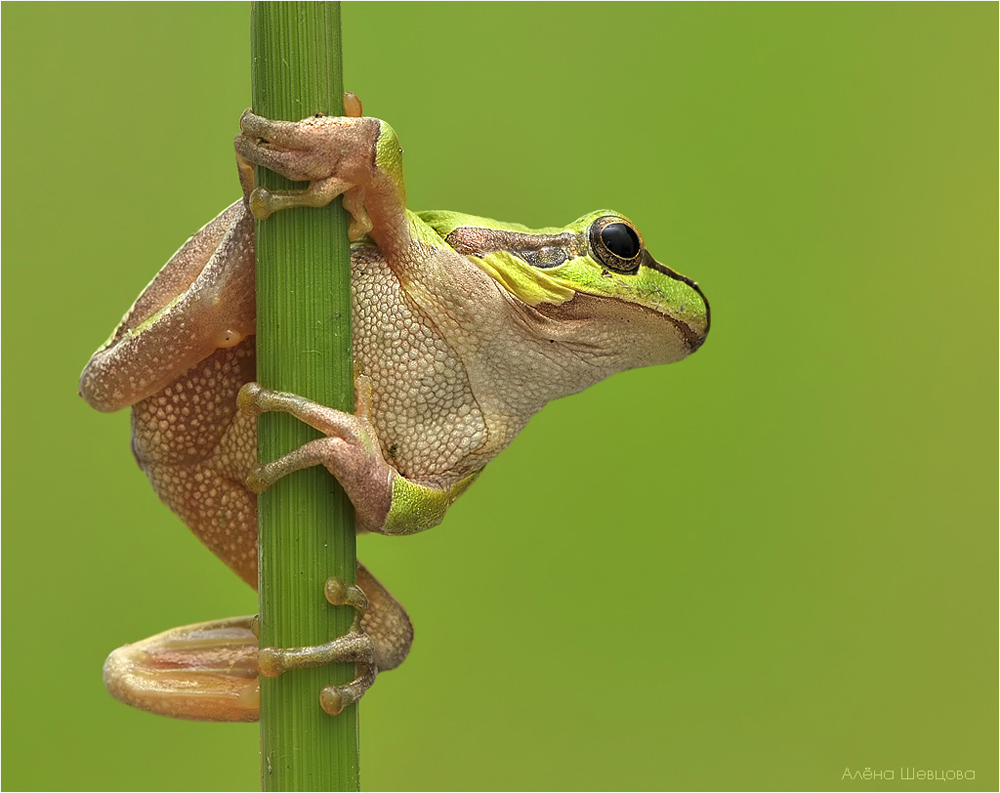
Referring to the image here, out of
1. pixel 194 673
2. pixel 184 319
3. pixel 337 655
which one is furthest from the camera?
pixel 194 673

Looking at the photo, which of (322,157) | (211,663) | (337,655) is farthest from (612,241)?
(211,663)

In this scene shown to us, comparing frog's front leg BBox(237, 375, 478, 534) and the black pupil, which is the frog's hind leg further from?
the black pupil

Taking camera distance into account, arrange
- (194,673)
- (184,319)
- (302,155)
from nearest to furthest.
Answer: (302,155), (184,319), (194,673)

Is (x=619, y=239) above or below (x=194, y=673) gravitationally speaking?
above

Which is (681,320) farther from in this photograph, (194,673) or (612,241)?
(194,673)

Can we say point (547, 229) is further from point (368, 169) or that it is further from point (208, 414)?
point (208, 414)

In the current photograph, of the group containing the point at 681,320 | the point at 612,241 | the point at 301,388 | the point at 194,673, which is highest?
the point at 612,241

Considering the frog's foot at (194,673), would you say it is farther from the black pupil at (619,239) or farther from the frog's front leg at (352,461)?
the black pupil at (619,239)
